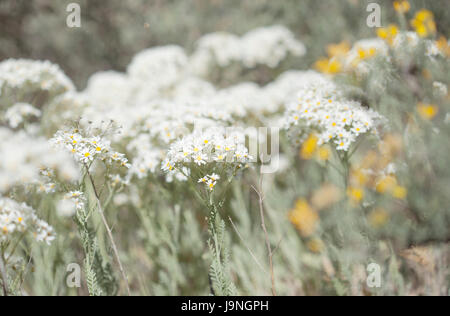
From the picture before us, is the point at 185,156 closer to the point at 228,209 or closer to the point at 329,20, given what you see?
the point at 228,209

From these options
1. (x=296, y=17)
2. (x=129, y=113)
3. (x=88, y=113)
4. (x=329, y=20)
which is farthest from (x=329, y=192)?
(x=296, y=17)

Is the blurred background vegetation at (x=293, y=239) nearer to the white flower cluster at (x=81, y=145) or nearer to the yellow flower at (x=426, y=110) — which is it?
the yellow flower at (x=426, y=110)

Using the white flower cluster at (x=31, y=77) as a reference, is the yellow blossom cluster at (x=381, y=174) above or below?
below

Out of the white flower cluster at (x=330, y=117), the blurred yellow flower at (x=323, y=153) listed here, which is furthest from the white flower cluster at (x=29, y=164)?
the blurred yellow flower at (x=323, y=153)

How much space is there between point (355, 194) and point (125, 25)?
6.51 m

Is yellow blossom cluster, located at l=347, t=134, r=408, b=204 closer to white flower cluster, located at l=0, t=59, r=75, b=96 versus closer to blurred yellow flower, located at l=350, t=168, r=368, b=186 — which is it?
blurred yellow flower, located at l=350, t=168, r=368, b=186

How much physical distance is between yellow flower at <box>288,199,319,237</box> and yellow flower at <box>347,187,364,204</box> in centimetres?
50

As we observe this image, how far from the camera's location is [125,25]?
24.1 feet

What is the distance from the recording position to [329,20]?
19.9 feet

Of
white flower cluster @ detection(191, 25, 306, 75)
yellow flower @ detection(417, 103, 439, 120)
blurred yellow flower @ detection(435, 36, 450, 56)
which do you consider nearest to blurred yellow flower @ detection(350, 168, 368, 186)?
yellow flower @ detection(417, 103, 439, 120)

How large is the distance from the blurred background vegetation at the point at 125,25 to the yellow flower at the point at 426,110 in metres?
3.32

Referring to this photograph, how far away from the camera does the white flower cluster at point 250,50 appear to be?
15.2 ft

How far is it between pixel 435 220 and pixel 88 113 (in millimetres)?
2864

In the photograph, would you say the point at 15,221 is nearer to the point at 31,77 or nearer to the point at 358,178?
the point at 31,77
